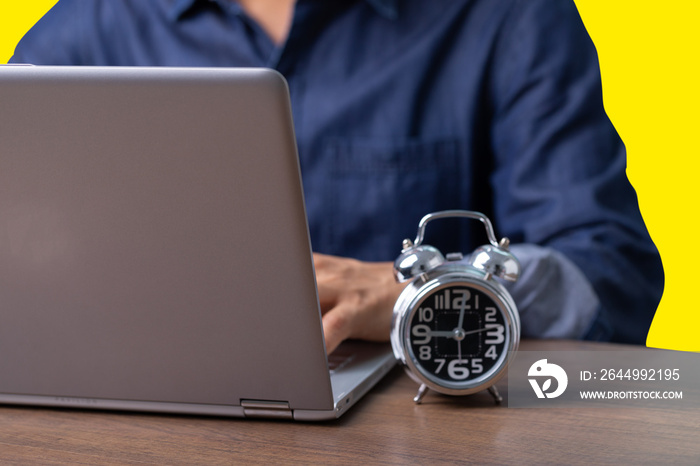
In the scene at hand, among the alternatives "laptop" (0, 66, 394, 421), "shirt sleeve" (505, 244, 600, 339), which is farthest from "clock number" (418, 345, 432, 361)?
"shirt sleeve" (505, 244, 600, 339)

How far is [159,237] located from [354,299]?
384mm

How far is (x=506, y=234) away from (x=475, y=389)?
3.03 ft

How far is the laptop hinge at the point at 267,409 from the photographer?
2.65 feet

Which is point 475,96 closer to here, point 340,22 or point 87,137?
point 340,22

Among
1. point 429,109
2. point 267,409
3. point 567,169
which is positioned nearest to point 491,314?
point 267,409

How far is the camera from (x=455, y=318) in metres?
0.92

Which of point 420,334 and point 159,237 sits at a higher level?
point 159,237

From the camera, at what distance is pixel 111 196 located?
0.74m

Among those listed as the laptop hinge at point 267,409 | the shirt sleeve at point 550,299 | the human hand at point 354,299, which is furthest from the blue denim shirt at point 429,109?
the laptop hinge at point 267,409

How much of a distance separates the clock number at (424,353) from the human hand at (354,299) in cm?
13

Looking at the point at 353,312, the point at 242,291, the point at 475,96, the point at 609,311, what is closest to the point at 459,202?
the point at 475,96

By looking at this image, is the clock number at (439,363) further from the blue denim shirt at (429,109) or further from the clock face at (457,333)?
the blue denim shirt at (429,109)
